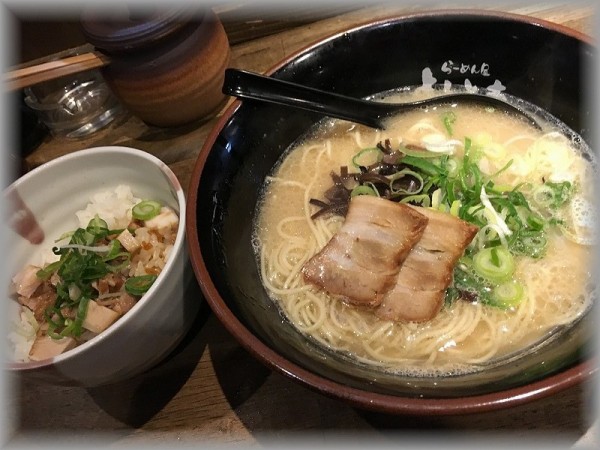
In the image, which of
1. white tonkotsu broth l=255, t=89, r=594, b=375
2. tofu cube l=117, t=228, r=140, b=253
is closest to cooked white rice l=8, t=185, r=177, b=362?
tofu cube l=117, t=228, r=140, b=253

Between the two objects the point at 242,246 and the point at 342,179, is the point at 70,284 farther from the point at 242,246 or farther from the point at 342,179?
the point at 342,179

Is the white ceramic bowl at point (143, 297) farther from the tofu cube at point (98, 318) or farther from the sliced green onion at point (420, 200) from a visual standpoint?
the sliced green onion at point (420, 200)

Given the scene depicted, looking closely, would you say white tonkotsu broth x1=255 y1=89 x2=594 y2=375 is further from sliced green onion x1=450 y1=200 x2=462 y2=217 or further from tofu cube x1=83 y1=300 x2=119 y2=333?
tofu cube x1=83 y1=300 x2=119 y2=333

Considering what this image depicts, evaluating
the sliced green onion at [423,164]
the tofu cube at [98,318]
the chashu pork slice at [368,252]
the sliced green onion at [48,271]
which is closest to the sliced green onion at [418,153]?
the sliced green onion at [423,164]

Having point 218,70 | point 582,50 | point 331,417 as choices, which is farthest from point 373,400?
point 218,70

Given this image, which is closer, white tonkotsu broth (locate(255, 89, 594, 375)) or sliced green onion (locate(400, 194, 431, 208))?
white tonkotsu broth (locate(255, 89, 594, 375))

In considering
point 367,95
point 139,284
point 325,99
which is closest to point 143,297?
point 139,284
